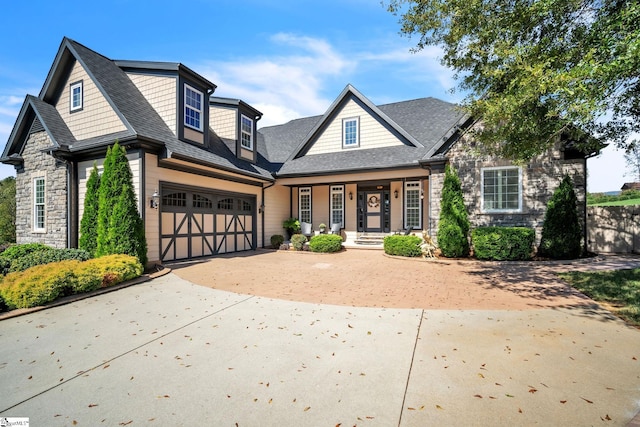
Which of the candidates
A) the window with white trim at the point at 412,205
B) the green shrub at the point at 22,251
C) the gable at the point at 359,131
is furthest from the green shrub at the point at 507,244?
the green shrub at the point at 22,251

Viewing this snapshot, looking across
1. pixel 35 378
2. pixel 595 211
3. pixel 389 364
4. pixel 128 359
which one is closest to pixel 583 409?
pixel 389 364

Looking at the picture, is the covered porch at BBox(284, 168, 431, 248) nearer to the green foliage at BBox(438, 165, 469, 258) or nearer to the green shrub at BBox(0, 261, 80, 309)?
the green foliage at BBox(438, 165, 469, 258)

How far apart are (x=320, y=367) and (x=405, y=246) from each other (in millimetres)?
8909

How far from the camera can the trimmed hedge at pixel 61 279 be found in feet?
17.9

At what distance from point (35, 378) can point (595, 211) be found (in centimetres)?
1681

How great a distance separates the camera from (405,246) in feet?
38.0

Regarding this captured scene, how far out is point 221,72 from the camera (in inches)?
479

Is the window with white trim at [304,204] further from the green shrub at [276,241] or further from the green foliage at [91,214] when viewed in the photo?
the green foliage at [91,214]

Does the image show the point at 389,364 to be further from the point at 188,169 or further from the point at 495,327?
the point at 188,169

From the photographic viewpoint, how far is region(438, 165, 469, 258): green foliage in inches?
424

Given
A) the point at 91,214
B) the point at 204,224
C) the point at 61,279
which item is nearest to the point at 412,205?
the point at 204,224

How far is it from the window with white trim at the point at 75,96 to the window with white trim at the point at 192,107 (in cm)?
374

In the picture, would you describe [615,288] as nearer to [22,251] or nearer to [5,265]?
[5,265]

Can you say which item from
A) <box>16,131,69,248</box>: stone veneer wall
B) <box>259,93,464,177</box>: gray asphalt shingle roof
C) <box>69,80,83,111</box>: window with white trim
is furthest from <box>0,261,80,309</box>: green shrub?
<box>259,93,464,177</box>: gray asphalt shingle roof
